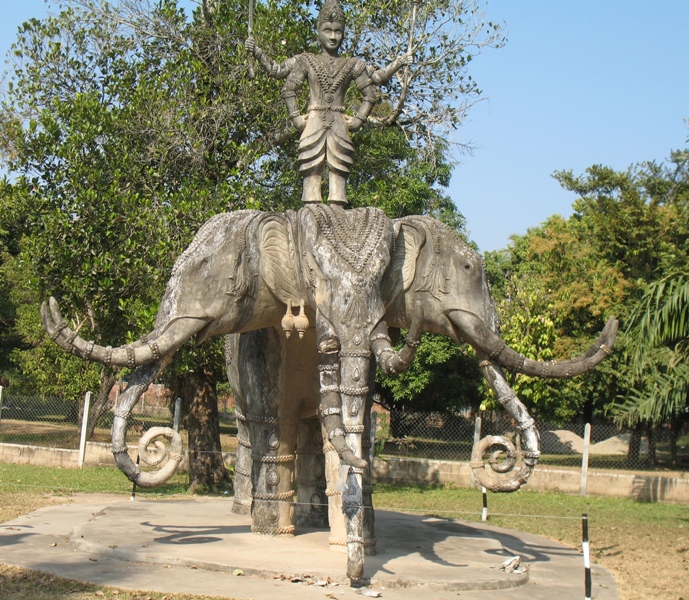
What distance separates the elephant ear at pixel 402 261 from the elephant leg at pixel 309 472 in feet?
7.72

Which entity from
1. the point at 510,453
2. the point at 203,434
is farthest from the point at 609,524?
the point at 203,434

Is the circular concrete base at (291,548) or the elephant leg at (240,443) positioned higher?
the elephant leg at (240,443)

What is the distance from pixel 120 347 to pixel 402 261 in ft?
10.2

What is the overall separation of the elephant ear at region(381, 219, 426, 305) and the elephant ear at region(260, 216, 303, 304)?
3.18ft

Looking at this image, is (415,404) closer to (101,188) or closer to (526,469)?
(101,188)

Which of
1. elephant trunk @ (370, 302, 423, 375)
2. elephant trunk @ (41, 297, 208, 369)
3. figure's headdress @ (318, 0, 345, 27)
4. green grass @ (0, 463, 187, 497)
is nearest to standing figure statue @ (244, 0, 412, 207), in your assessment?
figure's headdress @ (318, 0, 345, 27)

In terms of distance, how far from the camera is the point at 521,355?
9367 mm

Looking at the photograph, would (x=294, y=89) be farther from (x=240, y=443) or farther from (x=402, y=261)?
(x=240, y=443)

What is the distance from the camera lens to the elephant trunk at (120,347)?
8.52m

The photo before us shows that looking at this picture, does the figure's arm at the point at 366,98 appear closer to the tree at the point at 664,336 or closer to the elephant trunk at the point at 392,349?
the elephant trunk at the point at 392,349

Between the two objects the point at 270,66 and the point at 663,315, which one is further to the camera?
the point at 663,315

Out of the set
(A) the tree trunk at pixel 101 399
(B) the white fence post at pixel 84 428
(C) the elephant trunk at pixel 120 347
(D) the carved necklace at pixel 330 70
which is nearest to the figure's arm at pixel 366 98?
(D) the carved necklace at pixel 330 70

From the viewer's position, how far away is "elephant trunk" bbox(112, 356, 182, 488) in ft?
28.0

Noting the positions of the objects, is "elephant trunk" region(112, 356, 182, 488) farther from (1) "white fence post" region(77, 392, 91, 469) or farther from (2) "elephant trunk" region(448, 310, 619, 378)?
(1) "white fence post" region(77, 392, 91, 469)
